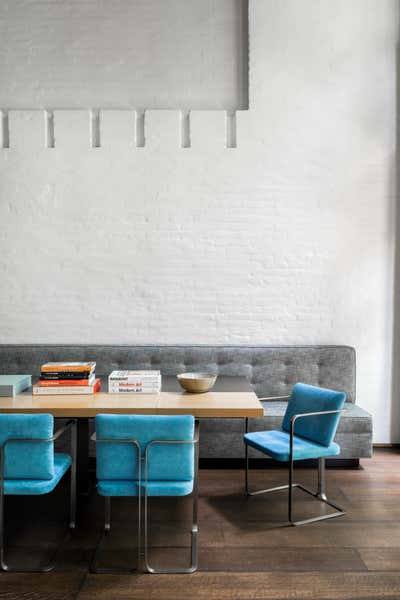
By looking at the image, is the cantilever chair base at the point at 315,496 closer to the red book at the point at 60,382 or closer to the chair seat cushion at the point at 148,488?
the chair seat cushion at the point at 148,488

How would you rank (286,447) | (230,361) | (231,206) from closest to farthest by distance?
(286,447), (230,361), (231,206)

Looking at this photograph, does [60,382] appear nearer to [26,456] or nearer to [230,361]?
[26,456]

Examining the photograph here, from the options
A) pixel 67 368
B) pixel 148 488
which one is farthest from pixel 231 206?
pixel 148 488

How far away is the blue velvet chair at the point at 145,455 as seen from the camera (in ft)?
8.65

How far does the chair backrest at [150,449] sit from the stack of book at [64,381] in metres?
0.70

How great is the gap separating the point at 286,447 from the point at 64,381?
4.79 feet

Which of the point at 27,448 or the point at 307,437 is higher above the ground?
the point at 27,448

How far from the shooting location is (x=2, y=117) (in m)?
4.97

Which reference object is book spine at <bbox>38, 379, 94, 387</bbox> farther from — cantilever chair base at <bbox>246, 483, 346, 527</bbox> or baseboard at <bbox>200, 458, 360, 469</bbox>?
baseboard at <bbox>200, 458, 360, 469</bbox>

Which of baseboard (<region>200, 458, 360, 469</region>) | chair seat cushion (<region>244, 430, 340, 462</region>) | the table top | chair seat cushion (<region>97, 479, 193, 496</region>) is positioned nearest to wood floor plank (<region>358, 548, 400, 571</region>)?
chair seat cushion (<region>244, 430, 340, 462</region>)

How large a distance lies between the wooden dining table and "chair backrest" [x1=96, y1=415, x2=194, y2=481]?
27 centimetres

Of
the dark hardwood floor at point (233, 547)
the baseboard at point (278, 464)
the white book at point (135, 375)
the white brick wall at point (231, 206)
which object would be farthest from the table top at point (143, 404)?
the white brick wall at point (231, 206)

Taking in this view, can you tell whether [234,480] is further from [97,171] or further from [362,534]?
[97,171]

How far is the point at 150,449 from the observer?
2662mm
